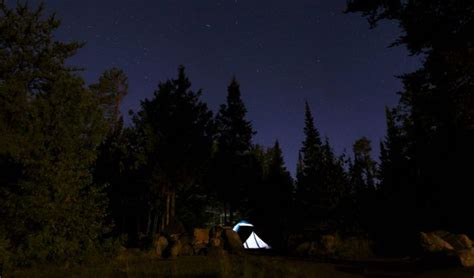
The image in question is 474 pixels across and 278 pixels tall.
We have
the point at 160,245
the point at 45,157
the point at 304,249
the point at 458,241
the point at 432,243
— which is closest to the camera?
the point at 45,157

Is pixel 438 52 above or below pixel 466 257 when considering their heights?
above

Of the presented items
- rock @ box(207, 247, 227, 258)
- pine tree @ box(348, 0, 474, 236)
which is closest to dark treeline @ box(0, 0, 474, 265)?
pine tree @ box(348, 0, 474, 236)

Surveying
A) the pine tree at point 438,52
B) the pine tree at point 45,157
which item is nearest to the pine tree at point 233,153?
the pine tree at point 45,157

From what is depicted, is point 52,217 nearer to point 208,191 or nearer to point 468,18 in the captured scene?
point 468,18

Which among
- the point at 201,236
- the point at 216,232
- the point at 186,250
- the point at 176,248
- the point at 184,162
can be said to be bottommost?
the point at 186,250

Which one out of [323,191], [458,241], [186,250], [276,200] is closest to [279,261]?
Result: [186,250]

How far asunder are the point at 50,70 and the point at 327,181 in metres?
25.9

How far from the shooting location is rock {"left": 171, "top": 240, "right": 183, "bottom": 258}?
21.0 meters

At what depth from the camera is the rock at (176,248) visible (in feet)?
68.7

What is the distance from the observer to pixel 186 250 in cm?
2200

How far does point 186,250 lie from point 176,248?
872 millimetres

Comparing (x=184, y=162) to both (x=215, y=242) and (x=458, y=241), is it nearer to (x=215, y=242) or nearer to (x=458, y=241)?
(x=215, y=242)

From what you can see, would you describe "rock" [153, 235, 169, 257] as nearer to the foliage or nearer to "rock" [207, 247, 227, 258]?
"rock" [207, 247, 227, 258]

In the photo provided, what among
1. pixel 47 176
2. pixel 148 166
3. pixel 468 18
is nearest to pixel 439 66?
pixel 468 18
